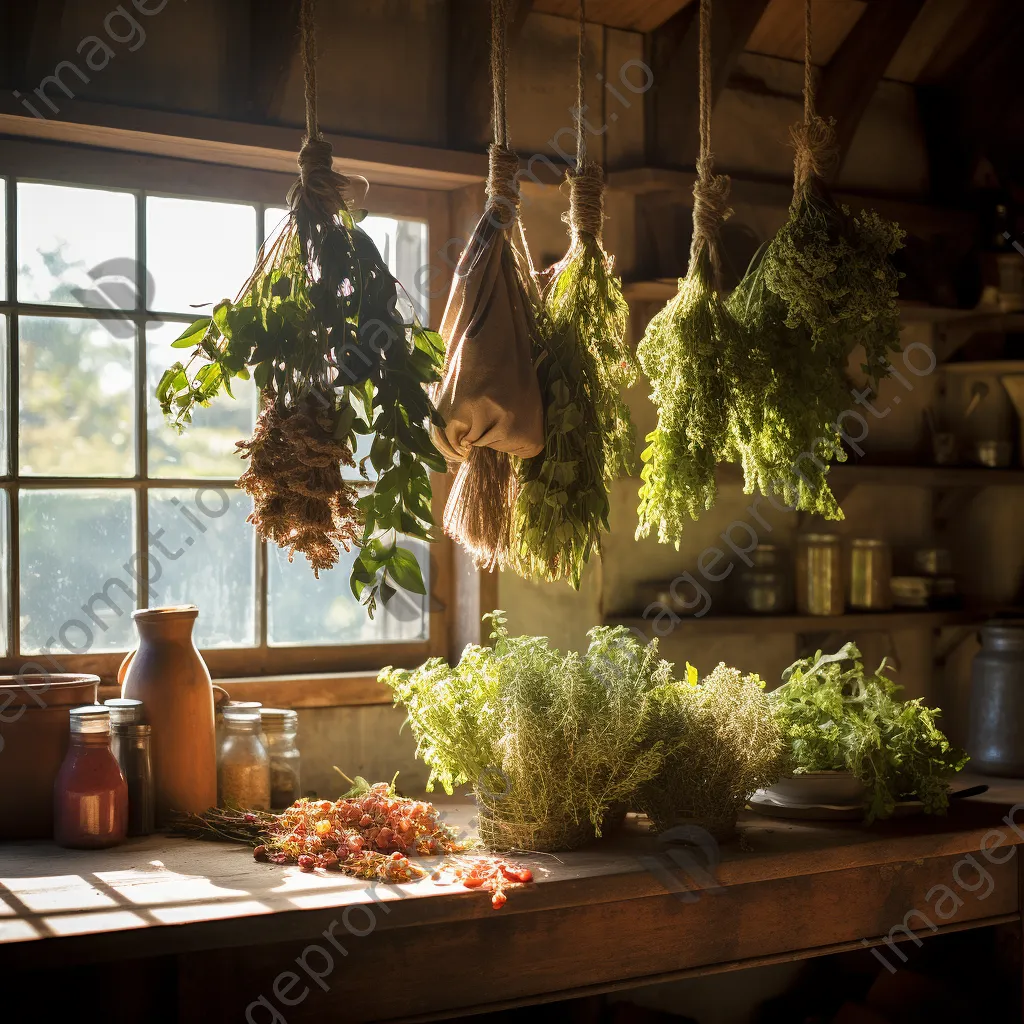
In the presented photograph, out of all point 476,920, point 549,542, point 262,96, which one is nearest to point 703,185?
point 549,542

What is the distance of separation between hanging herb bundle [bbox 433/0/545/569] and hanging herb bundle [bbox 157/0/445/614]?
0.08 meters

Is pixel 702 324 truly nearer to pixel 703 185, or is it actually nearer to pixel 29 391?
pixel 703 185

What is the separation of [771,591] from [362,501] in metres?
1.46

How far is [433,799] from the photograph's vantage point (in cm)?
249

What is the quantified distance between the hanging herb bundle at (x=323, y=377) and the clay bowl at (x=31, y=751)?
591 mm

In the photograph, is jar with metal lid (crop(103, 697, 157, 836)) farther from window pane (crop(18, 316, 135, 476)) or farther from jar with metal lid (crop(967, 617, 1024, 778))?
jar with metal lid (crop(967, 617, 1024, 778))

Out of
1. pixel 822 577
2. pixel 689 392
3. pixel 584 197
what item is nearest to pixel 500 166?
pixel 584 197

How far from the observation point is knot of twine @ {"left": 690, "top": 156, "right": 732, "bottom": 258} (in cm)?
216

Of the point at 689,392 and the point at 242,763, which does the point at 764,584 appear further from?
the point at 242,763

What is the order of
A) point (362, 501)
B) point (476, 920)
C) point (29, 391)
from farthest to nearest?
point (29, 391) < point (476, 920) < point (362, 501)

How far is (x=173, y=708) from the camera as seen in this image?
6.96 ft

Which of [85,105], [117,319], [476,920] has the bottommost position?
[476,920]

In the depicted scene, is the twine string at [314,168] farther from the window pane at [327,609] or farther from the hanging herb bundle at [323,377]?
the window pane at [327,609]

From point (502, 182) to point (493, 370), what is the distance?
1.06 feet
